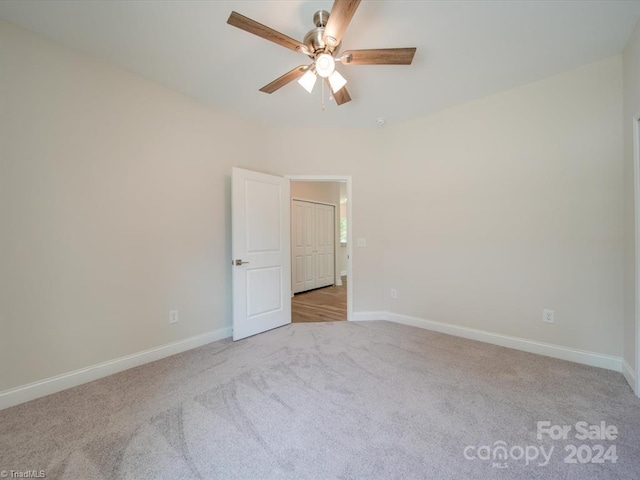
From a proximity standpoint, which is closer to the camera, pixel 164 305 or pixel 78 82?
pixel 78 82

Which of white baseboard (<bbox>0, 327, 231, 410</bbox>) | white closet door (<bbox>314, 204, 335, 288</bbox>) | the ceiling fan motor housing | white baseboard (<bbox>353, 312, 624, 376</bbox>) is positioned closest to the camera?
the ceiling fan motor housing

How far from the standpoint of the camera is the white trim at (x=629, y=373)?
201cm

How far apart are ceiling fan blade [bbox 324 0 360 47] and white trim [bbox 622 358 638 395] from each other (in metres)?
3.13

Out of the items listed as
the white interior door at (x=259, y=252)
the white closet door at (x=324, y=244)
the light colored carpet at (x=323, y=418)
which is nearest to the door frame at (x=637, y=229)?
the light colored carpet at (x=323, y=418)

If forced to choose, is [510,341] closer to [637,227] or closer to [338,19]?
[637,227]

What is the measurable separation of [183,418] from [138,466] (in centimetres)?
37

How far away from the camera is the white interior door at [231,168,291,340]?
123 inches

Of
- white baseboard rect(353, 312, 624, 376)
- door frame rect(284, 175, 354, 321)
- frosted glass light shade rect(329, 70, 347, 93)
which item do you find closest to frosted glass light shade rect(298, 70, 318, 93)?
frosted glass light shade rect(329, 70, 347, 93)

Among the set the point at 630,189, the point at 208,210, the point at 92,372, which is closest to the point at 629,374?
the point at 630,189

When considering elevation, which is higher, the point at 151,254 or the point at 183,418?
the point at 151,254

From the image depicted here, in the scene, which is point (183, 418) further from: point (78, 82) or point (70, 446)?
point (78, 82)

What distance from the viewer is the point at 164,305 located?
271 cm

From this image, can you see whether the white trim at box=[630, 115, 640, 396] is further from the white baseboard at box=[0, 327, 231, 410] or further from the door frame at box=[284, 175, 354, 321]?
the white baseboard at box=[0, 327, 231, 410]

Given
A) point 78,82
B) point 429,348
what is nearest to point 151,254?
point 78,82
